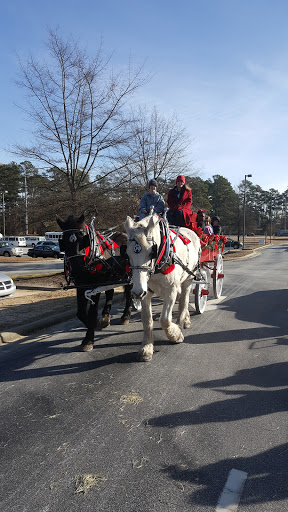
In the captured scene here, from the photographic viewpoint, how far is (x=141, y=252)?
4.33 m

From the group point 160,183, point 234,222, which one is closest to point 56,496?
point 160,183

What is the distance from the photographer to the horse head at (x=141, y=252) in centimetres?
421

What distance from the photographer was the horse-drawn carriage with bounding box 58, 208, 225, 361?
4.38 m

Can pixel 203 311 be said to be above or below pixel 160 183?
below

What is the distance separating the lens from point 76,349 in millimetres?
5551

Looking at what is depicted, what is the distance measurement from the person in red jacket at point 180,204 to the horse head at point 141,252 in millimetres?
2525

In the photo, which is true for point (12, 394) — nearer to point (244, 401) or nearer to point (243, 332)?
point (244, 401)

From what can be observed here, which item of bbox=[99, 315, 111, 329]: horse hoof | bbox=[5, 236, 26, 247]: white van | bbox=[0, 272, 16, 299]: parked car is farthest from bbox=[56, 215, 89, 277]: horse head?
bbox=[5, 236, 26, 247]: white van

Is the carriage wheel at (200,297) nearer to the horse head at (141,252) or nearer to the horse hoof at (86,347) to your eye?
the horse hoof at (86,347)

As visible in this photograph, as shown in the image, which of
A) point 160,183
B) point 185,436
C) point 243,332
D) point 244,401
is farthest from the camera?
point 160,183

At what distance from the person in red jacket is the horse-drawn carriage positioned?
1.69ft

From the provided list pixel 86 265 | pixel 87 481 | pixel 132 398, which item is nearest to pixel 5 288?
pixel 86 265

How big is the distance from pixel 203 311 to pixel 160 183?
8.61 m

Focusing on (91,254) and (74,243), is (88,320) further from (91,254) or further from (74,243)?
(74,243)
